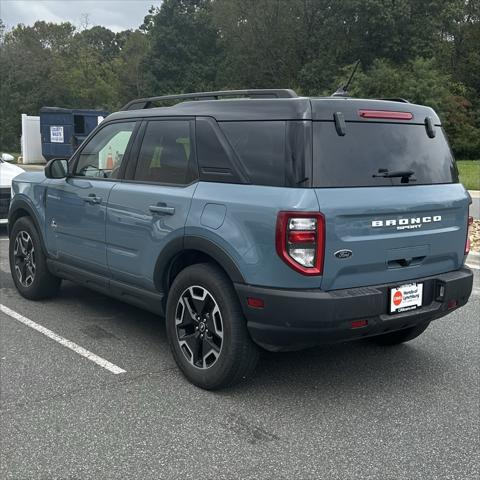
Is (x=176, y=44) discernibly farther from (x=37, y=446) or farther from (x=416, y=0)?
(x=37, y=446)

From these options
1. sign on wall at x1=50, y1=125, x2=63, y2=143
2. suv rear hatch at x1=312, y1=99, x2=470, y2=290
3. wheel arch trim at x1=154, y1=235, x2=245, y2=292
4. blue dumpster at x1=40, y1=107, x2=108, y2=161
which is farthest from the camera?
sign on wall at x1=50, y1=125, x2=63, y2=143

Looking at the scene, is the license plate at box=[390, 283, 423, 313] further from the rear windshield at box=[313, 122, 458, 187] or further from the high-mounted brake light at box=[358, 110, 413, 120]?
the high-mounted brake light at box=[358, 110, 413, 120]

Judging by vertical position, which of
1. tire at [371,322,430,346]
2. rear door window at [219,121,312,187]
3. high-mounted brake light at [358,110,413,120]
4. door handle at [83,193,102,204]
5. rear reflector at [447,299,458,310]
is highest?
high-mounted brake light at [358,110,413,120]

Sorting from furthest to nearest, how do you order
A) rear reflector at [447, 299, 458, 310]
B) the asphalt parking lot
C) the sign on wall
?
the sign on wall < rear reflector at [447, 299, 458, 310] < the asphalt parking lot

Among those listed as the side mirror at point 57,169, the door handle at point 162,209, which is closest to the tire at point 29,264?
the side mirror at point 57,169

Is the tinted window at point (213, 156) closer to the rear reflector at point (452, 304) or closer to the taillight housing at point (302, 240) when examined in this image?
the taillight housing at point (302, 240)

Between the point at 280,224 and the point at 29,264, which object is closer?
the point at 280,224

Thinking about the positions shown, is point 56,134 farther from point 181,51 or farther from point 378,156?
point 181,51

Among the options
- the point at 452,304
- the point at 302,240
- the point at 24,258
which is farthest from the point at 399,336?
the point at 24,258

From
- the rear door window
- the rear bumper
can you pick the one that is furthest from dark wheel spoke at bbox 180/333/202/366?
the rear door window

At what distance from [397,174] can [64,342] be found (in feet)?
9.19

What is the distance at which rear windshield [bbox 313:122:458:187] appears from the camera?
3328mm

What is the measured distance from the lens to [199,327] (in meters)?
3.79

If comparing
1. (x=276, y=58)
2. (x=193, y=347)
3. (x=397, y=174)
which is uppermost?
(x=276, y=58)
